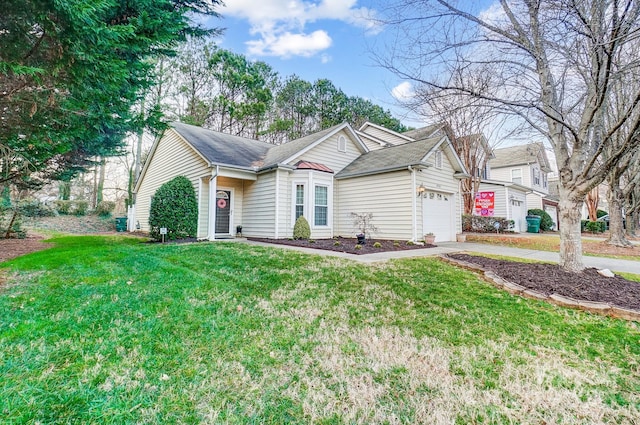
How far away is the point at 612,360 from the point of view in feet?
8.91

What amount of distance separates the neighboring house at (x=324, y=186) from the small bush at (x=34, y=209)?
323 inches

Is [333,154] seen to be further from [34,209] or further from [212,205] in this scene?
[34,209]

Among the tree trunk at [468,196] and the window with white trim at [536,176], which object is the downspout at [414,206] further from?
the window with white trim at [536,176]

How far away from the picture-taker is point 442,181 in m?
12.1

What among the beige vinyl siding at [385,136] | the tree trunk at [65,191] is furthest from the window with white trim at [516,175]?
the tree trunk at [65,191]

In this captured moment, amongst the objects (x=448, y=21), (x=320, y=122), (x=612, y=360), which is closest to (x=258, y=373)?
(x=612, y=360)

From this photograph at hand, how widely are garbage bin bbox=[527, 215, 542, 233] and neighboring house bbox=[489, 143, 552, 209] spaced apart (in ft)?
13.9

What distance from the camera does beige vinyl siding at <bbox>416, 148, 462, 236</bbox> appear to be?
10.8 m

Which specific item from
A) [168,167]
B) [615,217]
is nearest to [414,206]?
[615,217]

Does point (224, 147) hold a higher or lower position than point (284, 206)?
higher

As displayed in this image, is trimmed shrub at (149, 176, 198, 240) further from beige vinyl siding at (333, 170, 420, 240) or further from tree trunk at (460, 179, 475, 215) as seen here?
tree trunk at (460, 179, 475, 215)

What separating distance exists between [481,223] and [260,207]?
13076 mm

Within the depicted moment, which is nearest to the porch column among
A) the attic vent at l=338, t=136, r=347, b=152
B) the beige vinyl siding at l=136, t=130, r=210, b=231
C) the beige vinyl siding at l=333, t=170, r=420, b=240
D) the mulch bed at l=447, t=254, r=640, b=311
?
the beige vinyl siding at l=136, t=130, r=210, b=231

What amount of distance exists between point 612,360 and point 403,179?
850cm
